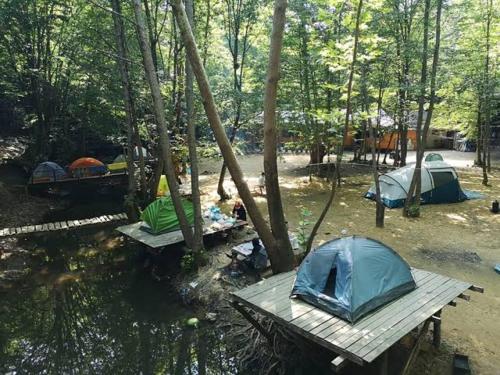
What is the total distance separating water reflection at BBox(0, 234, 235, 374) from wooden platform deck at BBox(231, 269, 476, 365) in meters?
1.55

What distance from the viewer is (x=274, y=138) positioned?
6289 mm

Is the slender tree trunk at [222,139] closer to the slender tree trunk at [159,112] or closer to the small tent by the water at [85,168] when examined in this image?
the slender tree trunk at [159,112]

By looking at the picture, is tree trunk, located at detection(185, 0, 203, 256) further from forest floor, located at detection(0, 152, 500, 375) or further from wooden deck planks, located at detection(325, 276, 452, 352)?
wooden deck planks, located at detection(325, 276, 452, 352)

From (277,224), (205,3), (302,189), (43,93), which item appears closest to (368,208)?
(302,189)

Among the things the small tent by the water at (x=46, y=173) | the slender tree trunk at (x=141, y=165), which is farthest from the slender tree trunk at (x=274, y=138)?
the small tent by the water at (x=46, y=173)

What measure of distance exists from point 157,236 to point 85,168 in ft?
28.4

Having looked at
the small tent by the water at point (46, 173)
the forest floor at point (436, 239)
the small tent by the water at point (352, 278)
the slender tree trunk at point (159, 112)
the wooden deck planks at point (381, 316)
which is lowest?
the forest floor at point (436, 239)

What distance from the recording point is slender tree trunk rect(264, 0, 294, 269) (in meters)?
5.80

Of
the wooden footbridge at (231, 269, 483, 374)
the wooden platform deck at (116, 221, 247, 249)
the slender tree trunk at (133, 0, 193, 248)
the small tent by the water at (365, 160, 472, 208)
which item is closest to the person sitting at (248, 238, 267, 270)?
the slender tree trunk at (133, 0, 193, 248)

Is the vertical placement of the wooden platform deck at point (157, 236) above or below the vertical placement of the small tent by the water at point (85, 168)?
below

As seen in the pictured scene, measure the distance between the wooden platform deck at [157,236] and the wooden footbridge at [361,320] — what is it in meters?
3.52

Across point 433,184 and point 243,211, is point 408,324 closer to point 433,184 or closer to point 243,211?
point 243,211

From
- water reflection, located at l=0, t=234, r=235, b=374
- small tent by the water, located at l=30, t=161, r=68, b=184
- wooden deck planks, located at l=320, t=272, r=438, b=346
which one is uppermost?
small tent by the water, located at l=30, t=161, r=68, b=184

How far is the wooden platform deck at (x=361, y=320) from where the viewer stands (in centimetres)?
433
